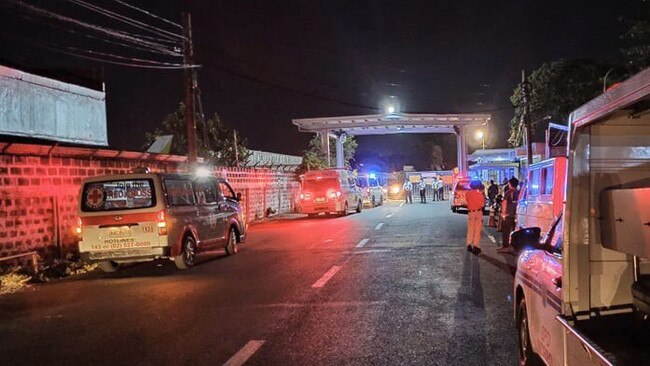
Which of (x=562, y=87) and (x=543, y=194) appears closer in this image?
(x=543, y=194)

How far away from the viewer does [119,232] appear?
12.1 m

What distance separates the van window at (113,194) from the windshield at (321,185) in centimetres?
1610


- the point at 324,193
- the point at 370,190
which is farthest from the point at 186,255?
the point at 370,190

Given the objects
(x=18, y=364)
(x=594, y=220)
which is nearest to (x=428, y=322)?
(x=594, y=220)

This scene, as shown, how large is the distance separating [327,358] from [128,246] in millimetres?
7148

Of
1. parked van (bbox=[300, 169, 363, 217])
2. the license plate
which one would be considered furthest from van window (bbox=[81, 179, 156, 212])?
parked van (bbox=[300, 169, 363, 217])

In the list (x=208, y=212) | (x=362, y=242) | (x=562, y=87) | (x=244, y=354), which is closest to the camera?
(x=244, y=354)

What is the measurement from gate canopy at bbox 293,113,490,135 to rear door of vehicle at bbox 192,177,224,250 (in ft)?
108

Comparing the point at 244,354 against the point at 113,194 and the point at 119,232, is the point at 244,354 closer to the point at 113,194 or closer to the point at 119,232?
the point at 119,232

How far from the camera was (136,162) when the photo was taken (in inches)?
692

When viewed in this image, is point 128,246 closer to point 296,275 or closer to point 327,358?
point 296,275

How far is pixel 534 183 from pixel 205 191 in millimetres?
7084

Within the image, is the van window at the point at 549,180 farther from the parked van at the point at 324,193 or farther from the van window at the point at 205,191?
the parked van at the point at 324,193

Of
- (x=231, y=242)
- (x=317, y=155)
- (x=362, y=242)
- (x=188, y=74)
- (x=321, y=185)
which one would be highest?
(x=188, y=74)
